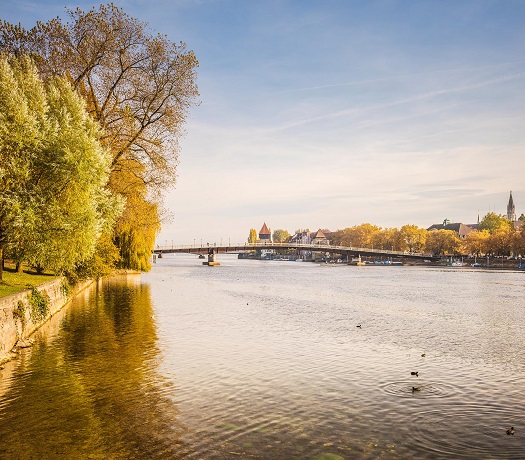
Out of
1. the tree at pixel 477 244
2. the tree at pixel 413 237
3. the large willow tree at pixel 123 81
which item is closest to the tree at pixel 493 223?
the tree at pixel 477 244

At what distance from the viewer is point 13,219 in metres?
24.4

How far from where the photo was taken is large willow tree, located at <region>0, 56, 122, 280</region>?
24.6 meters

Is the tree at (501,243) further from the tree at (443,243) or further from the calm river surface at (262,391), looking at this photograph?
the calm river surface at (262,391)

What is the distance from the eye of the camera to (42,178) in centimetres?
2580

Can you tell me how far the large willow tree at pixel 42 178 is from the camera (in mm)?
24609

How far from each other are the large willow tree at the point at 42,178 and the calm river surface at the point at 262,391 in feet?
14.5

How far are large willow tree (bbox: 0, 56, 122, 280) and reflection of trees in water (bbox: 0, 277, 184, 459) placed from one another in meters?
4.65

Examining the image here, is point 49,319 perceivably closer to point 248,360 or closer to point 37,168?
point 37,168

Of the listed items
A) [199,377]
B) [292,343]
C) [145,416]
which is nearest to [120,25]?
[292,343]

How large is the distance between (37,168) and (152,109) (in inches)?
505

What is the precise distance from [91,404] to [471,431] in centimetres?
959

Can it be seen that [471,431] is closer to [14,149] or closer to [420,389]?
[420,389]

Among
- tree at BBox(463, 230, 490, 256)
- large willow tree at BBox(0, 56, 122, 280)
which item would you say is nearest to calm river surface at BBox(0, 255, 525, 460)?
large willow tree at BBox(0, 56, 122, 280)

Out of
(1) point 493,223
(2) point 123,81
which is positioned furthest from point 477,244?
(2) point 123,81
